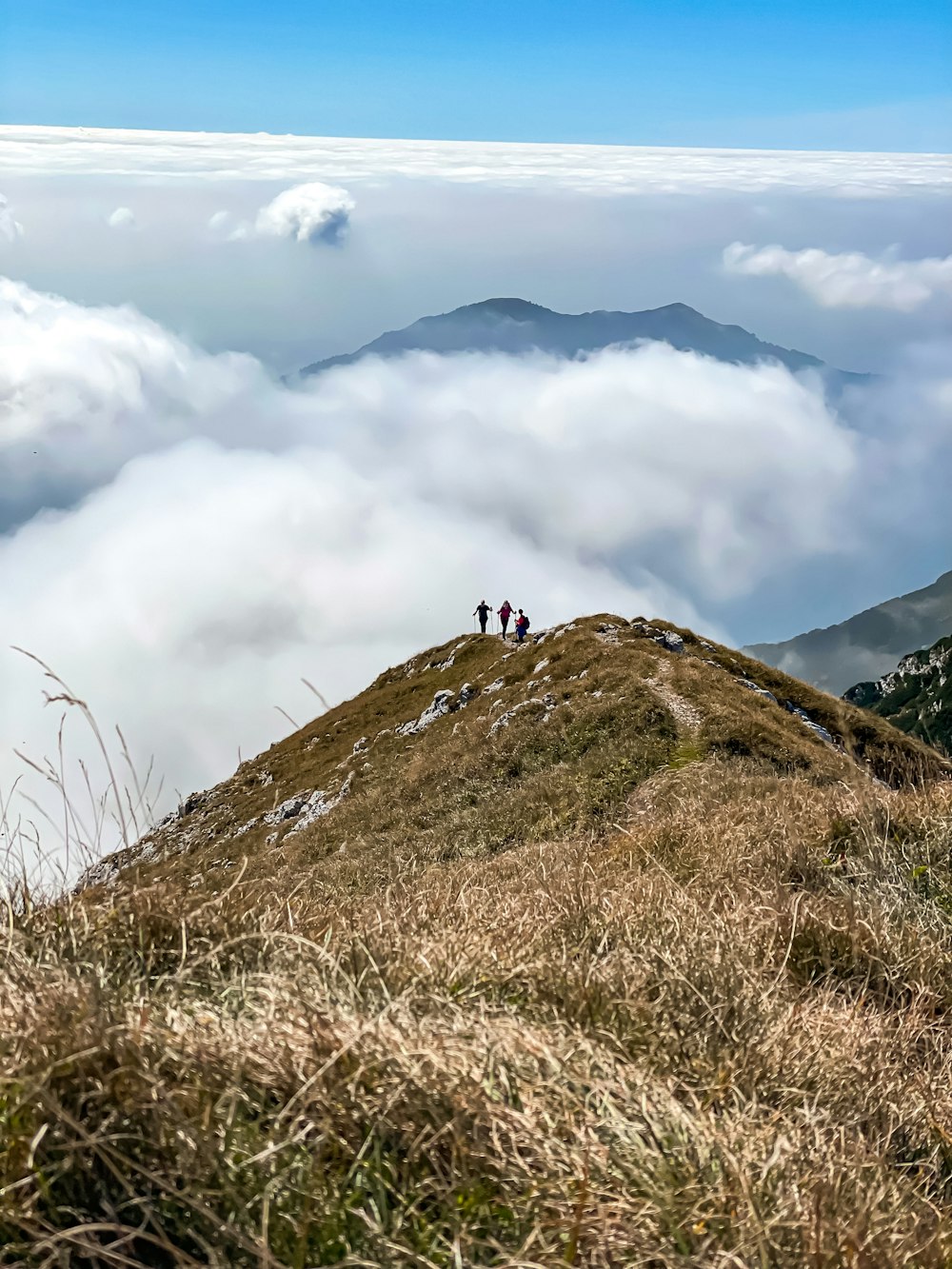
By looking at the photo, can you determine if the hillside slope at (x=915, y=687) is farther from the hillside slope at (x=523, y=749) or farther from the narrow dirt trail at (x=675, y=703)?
the narrow dirt trail at (x=675, y=703)

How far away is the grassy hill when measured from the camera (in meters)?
3.21

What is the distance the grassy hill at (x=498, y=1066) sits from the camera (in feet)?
10.5

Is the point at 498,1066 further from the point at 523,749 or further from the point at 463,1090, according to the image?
the point at 523,749

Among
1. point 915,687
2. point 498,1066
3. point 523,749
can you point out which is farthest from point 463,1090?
point 915,687

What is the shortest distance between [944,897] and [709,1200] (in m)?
5.62

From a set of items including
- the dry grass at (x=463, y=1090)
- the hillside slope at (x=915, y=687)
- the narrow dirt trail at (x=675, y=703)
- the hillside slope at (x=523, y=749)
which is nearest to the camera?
the dry grass at (x=463, y=1090)

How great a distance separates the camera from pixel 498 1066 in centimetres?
403

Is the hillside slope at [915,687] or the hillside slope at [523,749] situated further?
the hillside slope at [915,687]

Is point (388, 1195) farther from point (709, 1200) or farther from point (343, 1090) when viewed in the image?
point (709, 1200)

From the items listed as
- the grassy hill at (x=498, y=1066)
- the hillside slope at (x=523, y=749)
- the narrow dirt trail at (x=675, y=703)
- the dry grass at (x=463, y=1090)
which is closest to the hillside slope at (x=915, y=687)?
the hillside slope at (x=523, y=749)

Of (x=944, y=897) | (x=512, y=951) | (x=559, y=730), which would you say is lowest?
(x=559, y=730)

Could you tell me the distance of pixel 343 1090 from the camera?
372 centimetres

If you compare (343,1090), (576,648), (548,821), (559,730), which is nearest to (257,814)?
(576,648)

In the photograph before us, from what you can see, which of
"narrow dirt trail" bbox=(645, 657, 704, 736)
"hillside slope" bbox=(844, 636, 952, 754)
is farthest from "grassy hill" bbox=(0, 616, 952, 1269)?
"hillside slope" bbox=(844, 636, 952, 754)
